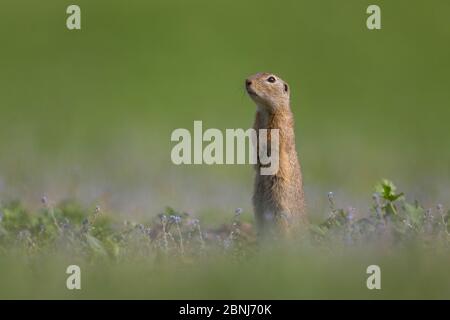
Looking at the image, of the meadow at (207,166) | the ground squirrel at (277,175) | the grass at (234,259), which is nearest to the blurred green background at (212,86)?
the meadow at (207,166)

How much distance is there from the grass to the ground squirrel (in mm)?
352

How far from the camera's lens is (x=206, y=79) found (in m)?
31.6

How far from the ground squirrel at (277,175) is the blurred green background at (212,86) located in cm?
344

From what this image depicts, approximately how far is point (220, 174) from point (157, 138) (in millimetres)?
3031

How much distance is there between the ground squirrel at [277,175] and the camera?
393 inches

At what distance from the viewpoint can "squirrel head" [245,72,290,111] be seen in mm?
10586

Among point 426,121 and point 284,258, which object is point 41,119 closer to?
point 426,121

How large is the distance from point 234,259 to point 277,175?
2.01 m

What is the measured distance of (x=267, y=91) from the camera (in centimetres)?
1069

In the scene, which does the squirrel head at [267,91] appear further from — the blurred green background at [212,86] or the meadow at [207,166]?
the blurred green background at [212,86]

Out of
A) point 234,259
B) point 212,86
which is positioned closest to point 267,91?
point 234,259

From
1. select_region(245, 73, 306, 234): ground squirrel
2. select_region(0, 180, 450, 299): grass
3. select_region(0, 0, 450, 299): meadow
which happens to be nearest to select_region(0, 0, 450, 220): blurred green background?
select_region(0, 0, 450, 299): meadow

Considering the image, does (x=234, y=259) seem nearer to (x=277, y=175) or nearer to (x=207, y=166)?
(x=277, y=175)

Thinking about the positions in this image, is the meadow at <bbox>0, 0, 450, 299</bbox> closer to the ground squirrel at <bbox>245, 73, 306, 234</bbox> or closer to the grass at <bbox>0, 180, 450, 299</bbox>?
the grass at <bbox>0, 180, 450, 299</bbox>
